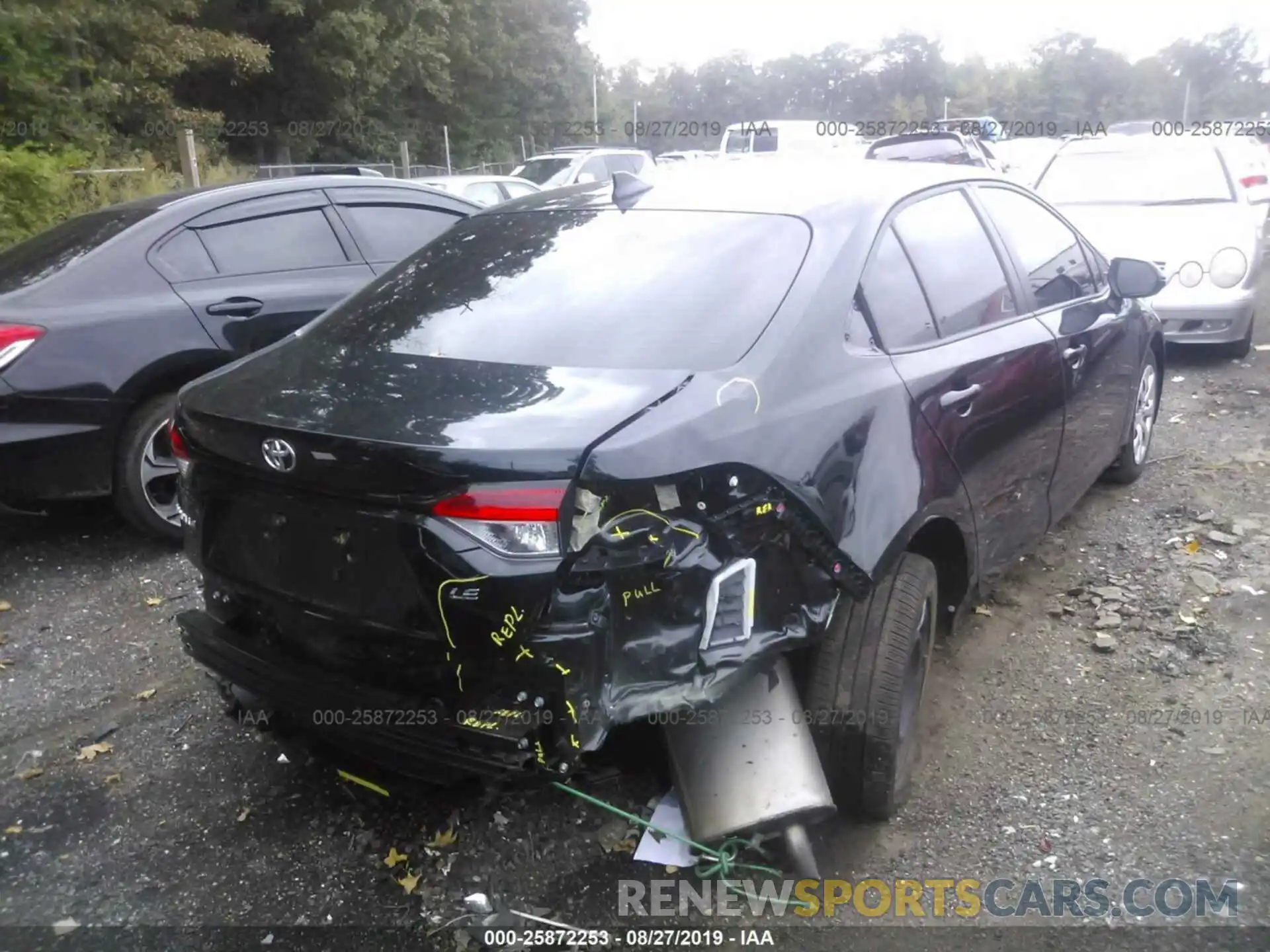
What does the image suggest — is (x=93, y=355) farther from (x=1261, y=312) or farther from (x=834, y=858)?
(x=1261, y=312)

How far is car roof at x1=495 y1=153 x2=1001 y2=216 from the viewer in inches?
123

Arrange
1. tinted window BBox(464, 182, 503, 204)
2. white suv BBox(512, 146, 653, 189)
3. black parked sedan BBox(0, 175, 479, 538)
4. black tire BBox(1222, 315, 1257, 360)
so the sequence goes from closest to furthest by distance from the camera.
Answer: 1. black parked sedan BBox(0, 175, 479, 538)
2. black tire BBox(1222, 315, 1257, 360)
3. tinted window BBox(464, 182, 503, 204)
4. white suv BBox(512, 146, 653, 189)

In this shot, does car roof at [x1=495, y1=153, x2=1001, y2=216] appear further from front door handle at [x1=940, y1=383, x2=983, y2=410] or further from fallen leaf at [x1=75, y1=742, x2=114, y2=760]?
fallen leaf at [x1=75, y1=742, x2=114, y2=760]

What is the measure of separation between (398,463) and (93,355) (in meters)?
2.87

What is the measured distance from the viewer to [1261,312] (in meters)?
9.73

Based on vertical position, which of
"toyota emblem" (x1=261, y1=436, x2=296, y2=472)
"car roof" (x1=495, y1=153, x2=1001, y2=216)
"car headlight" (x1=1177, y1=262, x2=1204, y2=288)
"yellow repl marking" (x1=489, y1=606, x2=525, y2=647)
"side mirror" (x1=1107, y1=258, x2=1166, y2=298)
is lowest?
"car headlight" (x1=1177, y1=262, x2=1204, y2=288)

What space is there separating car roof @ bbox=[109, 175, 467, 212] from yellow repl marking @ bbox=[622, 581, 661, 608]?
12.3ft

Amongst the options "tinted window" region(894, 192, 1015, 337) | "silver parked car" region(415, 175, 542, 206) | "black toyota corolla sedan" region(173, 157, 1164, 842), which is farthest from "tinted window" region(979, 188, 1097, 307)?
A: "silver parked car" region(415, 175, 542, 206)

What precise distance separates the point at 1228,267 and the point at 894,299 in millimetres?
5514

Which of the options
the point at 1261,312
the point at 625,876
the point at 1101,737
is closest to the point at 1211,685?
the point at 1101,737

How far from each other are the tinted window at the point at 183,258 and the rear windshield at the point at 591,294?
187 centimetres

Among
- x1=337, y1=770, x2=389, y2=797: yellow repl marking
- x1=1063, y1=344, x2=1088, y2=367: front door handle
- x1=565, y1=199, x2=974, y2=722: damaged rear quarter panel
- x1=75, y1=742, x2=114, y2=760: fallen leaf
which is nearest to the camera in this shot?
x1=565, y1=199, x2=974, y2=722: damaged rear quarter panel

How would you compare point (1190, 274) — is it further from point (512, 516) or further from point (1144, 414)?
point (512, 516)

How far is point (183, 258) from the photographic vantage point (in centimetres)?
484
